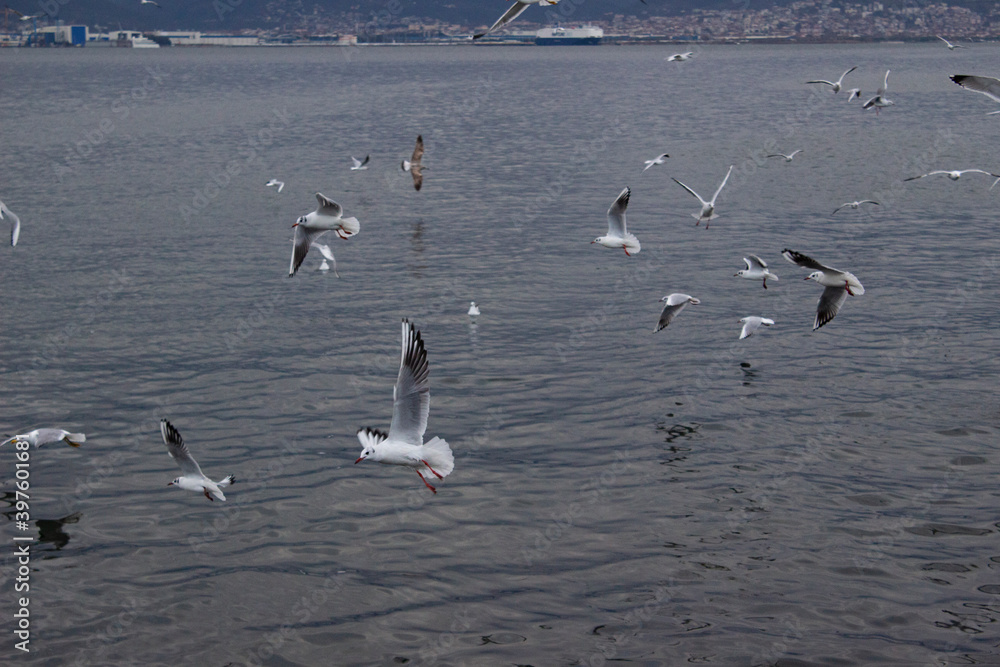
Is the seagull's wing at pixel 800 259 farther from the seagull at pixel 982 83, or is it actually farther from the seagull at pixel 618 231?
the seagull at pixel 618 231

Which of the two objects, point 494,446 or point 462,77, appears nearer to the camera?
point 494,446

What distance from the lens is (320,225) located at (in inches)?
703

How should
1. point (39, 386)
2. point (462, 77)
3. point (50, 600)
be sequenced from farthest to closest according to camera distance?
point (462, 77) < point (39, 386) < point (50, 600)

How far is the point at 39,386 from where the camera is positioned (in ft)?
66.2

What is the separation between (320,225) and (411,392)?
6850 mm

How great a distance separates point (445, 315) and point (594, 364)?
4889mm

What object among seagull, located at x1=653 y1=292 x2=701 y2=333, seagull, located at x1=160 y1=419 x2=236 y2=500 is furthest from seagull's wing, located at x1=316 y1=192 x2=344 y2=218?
seagull, located at x1=653 y1=292 x2=701 y2=333

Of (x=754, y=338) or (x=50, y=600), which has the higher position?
(x=754, y=338)

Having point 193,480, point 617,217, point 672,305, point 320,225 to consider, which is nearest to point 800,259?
point 672,305

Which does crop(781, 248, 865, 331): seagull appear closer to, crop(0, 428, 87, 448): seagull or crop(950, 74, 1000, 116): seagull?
crop(950, 74, 1000, 116): seagull

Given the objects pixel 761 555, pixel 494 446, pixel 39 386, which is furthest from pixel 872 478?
pixel 39 386

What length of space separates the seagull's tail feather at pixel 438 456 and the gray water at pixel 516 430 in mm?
1873

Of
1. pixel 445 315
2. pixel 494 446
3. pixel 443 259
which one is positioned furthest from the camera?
pixel 443 259

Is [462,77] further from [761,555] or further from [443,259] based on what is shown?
[761,555]
